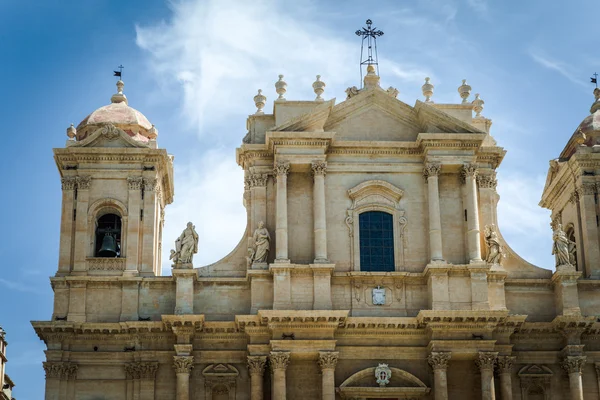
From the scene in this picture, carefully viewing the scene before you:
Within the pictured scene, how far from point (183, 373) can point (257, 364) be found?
89.6 inches

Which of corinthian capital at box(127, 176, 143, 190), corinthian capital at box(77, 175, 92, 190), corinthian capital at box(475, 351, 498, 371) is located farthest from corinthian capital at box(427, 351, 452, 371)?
corinthian capital at box(77, 175, 92, 190)

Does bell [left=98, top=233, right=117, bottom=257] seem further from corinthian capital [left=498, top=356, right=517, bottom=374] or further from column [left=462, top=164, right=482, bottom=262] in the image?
corinthian capital [left=498, top=356, right=517, bottom=374]

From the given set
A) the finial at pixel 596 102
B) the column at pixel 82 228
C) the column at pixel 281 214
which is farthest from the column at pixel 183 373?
the finial at pixel 596 102

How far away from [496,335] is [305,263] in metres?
6.42

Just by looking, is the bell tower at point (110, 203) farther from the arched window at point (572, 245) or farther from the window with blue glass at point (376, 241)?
the arched window at point (572, 245)

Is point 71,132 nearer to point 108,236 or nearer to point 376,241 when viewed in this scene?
point 108,236

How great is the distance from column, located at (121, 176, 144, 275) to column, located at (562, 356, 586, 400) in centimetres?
1397

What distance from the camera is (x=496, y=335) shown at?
40.7 meters

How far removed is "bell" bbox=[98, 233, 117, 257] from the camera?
41938 mm

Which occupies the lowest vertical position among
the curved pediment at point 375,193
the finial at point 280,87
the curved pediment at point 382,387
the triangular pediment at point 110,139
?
the curved pediment at point 382,387

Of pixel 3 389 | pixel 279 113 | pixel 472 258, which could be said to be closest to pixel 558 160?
pixel 472 258

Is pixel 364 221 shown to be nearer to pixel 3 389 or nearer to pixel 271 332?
pixel 271 332

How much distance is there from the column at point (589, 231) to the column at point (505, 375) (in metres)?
4.78

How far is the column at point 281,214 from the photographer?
4084 centimetres
